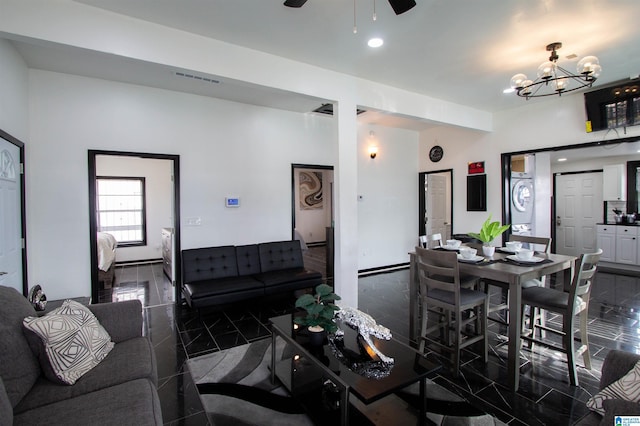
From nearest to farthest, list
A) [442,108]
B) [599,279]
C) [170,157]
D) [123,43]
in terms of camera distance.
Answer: [123,43] < [170,157] < [442,108] < [599,279]

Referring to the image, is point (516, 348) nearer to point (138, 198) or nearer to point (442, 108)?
point (442, 108)

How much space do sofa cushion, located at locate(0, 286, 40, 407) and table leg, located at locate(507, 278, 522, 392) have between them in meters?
3.07

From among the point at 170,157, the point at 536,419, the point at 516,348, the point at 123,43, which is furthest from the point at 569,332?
the point at 170,157

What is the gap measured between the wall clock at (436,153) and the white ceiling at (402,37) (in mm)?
2348

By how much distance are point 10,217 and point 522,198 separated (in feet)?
24.8

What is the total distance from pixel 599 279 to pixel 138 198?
987 cm

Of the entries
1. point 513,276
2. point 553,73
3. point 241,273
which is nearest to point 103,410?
point 513,276

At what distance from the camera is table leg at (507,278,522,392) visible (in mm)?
2359

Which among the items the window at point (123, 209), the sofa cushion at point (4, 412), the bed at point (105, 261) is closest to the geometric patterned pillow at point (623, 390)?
the sofa cushion at point (4, 412)

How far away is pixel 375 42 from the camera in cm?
318

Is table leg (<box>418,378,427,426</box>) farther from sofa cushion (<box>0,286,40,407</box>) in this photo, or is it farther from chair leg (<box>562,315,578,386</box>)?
sofa cushion (<box>0,286,40,407</box>)

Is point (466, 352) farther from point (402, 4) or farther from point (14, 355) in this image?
point (14, 355)

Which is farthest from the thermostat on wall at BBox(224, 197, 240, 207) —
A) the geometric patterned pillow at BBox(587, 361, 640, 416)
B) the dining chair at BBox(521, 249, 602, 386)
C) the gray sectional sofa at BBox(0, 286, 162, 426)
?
the geometric patterned pillow at BBox(587, 361, 640, 416)

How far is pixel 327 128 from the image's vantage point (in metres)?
5.68
